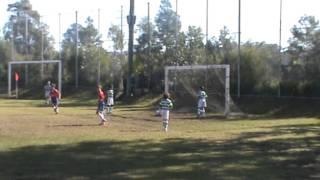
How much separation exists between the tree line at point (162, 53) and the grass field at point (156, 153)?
1775 cm

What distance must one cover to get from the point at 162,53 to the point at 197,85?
1539cm

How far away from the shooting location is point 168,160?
15883 mm

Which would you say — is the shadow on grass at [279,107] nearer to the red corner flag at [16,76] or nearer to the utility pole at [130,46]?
the utility pole at [130,46]

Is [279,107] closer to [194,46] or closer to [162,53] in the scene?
[194,46]

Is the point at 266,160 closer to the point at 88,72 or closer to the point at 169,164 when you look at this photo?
the point at 169,164

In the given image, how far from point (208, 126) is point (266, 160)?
12915mm

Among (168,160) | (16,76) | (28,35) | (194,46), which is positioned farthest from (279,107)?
(28,35)

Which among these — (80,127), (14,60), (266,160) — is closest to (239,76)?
(80,127)

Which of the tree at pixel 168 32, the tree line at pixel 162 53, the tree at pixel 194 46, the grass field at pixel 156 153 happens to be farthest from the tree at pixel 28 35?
the grass field at pixel 156 153

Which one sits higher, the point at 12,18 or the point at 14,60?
the point at 12,18

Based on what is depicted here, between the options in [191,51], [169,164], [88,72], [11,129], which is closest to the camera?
[169,164]

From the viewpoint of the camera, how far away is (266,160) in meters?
16.4

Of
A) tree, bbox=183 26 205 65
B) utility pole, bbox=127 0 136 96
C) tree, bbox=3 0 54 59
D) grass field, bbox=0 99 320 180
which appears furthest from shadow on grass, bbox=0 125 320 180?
tree, bbox=3 0 54 59

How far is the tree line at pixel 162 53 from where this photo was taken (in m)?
45.1
